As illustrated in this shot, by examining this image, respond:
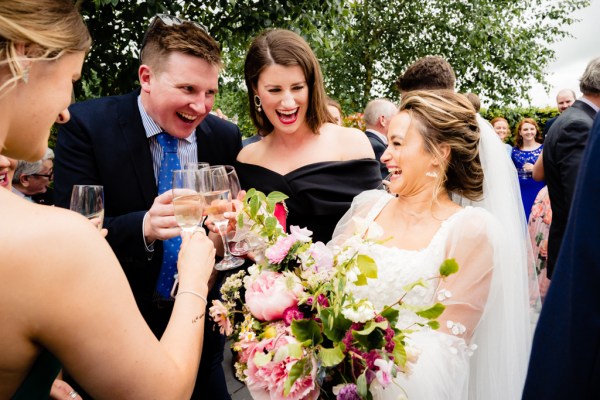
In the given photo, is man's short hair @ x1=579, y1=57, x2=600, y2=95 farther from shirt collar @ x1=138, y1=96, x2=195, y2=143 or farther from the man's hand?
the man's hand

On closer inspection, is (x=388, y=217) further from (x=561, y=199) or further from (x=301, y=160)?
(x=561, y=199)

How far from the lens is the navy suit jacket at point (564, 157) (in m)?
3.69

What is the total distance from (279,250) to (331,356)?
49cm

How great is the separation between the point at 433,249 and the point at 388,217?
435mm

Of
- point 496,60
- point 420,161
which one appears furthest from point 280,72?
point 496,60

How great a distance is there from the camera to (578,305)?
743mm

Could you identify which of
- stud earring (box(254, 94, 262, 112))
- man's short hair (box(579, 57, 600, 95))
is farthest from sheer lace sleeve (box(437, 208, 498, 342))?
man's short hair (box(579, 57, 600, 95))

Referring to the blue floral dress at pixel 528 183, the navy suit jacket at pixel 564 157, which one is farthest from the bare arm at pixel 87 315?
the blue floral dress at pixel 528 183

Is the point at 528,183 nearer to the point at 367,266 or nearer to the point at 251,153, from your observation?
the point at 251,153

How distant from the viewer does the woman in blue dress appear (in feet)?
23.4

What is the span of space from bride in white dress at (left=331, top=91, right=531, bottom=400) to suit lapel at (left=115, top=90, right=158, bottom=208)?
120 cm

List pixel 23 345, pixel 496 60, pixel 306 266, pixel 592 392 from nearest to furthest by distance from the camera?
pixel 592 392, pixel 23 345, pixel 306 266, pixel 496 60

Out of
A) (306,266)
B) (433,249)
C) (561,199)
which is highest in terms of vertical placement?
(306,266)

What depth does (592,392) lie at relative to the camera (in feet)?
2.47
